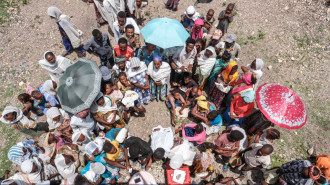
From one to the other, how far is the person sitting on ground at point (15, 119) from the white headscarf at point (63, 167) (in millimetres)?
1543

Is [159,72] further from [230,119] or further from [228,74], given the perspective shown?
[230,119]

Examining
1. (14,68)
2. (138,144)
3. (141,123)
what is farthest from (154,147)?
(14,68)

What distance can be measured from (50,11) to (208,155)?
6692mm

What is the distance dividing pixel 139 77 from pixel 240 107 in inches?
116

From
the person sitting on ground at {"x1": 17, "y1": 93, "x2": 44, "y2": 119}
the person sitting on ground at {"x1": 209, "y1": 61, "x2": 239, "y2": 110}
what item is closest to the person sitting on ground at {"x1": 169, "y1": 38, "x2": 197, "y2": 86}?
the person sitting on ground at {"x1": 209, "y1": 61, "x2": 239, "y2": 110}

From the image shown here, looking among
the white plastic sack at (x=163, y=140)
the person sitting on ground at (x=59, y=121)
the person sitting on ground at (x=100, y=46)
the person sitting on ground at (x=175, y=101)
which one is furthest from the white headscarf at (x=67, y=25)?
the white plastic sack at (x=163, y=140)

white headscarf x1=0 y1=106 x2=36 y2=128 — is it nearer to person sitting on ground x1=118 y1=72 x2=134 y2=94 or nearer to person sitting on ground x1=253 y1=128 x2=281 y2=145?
person sitting on ground x1=118 y1=72 x2=134 y2=94

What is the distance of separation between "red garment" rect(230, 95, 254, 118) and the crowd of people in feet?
0.09

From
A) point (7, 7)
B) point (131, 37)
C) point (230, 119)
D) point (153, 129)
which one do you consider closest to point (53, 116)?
point (153, 129)

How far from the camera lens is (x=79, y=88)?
4.03 m

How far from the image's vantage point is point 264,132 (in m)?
4.96

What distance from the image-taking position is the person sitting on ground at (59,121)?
4746 mm

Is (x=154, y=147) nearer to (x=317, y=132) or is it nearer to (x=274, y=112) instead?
(x=274, y=112)

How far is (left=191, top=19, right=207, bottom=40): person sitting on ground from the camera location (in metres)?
6.42
